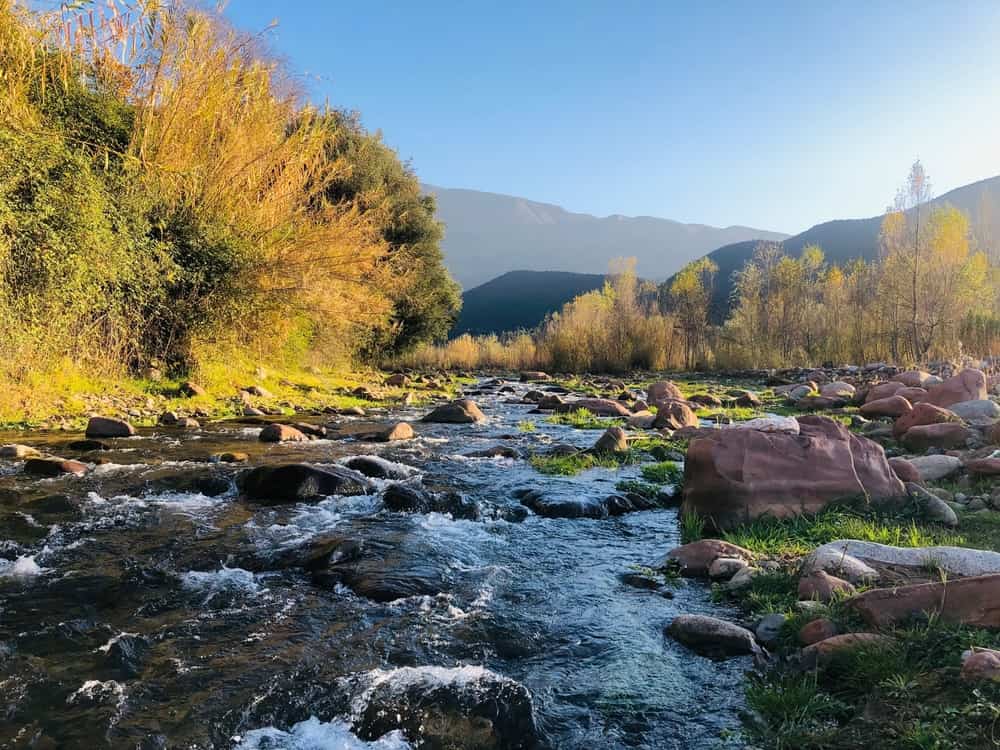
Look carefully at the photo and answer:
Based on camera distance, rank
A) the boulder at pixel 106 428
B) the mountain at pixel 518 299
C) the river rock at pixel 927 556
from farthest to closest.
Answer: the mountain at pixel 518 299 → the boulder at pixel 106 428 → the river rock at pixel 927 556

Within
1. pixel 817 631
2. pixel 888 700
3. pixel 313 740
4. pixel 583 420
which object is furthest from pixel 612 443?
pixel 313 740

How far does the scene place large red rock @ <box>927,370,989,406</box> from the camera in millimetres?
8812

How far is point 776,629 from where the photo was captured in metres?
3.02

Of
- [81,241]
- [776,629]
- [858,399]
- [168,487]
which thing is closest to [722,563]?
[776,629]

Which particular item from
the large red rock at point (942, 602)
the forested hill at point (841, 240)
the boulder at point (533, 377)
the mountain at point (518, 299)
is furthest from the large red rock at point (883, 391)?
the mountain at point (518, 299)

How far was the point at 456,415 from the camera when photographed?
11.7 meters

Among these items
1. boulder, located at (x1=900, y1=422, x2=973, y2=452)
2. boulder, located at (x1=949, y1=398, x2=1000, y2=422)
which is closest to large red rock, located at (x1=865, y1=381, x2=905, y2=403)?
boulder, located at (x1=949, y1=398, x2=1000, y2=422)

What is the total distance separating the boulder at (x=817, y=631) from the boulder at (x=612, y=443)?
506 cm

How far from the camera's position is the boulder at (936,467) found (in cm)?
564

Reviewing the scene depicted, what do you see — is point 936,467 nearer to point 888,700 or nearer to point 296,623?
point 888,700

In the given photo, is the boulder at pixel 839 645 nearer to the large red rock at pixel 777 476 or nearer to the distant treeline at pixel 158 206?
the large red rock at pixel 777 476

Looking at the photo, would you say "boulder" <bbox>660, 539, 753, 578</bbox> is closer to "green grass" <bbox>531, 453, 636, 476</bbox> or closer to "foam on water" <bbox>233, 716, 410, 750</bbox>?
"foam on water" <bbox>233, 716, 410, 750</bbox>

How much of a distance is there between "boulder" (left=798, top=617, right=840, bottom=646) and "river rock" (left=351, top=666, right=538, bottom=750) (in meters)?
1.36

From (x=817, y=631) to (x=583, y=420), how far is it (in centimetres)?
866
